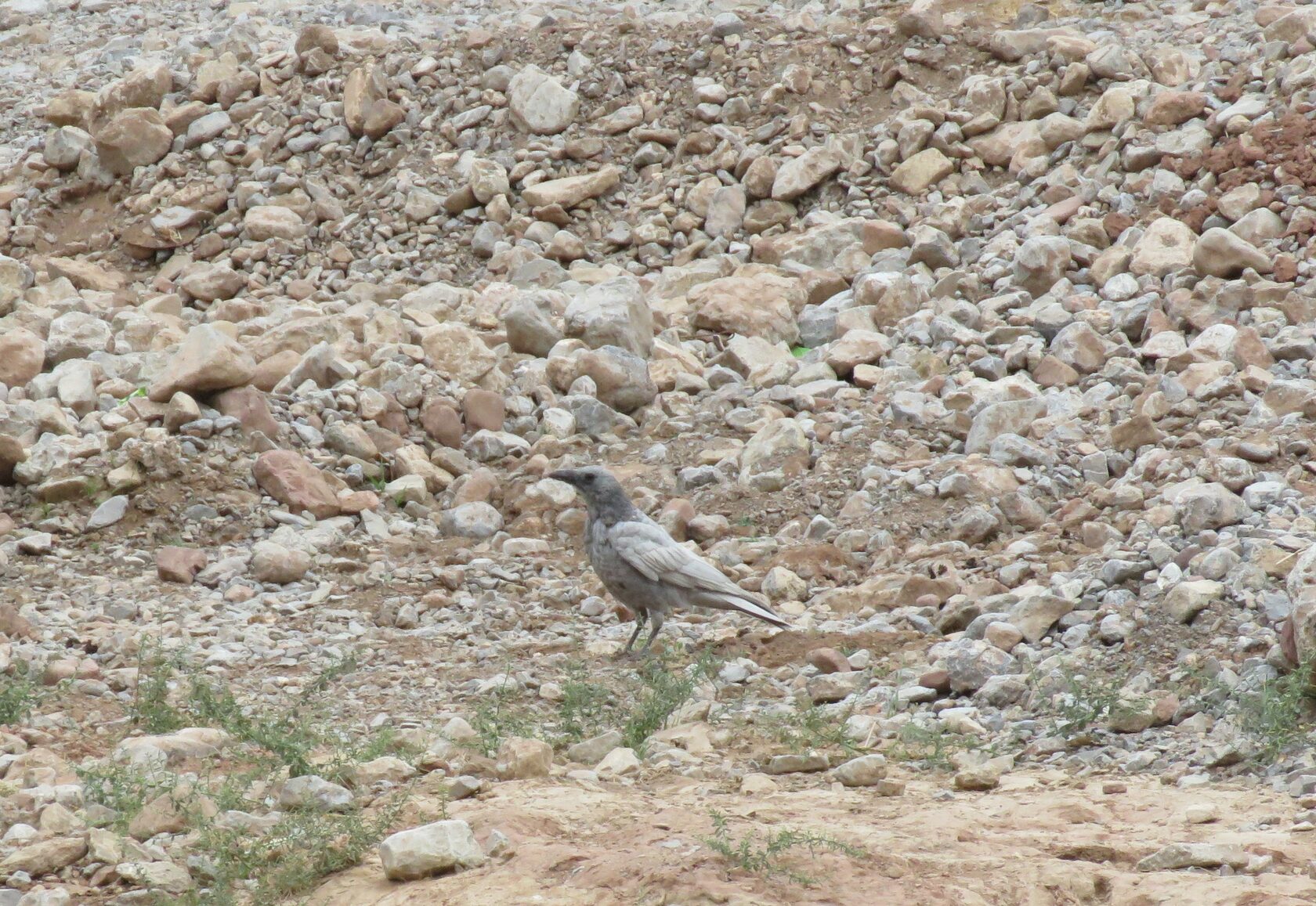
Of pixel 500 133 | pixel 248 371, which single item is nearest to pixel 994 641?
pixel 248 371

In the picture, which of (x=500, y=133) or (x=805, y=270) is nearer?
(x=805, y=270)

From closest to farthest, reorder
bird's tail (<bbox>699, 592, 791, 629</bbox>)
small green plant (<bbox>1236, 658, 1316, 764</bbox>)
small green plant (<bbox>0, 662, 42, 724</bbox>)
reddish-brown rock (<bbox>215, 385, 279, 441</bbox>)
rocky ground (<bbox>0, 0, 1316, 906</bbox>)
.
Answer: rocky ground (<bbox>0, 0, 1316, 906</bbox>) < small green plant (<bbox>1236, 658, 1316, 764</bbox>) < small green plant (<bbox>0, 662, 42, 724</bbox>) < bird's tail (<bbox>699, 592, 791, 629</bbox>) < reddish-brown rock (<bbox>215, 385, 279, 441</bbox>)

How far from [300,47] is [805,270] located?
5749mm

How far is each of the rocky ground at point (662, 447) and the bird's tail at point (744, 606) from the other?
0.21m

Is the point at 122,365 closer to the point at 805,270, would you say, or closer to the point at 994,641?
the point at 805,270

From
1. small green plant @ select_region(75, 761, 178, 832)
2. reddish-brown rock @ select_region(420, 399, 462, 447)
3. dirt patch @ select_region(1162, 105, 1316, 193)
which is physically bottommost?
reddish-brown rock @ select_region(420, 399, 462, 447)

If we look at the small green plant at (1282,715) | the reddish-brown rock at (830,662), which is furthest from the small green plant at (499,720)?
the small green plant at (1282,715)

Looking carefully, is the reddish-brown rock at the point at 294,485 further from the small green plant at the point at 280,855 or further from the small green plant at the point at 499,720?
the small green plant at the point at 280,855

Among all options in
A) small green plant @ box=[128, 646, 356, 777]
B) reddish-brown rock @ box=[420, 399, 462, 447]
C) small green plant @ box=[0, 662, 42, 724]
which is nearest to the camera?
small green plant @ box=[128, 646, 356, 777]

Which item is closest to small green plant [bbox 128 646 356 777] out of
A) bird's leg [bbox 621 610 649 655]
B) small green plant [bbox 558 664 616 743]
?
small green plant [bbox 558 664 616 743]

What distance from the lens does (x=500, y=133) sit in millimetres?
13258

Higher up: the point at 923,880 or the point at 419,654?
the point at 923,880

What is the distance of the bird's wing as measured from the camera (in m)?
6.84

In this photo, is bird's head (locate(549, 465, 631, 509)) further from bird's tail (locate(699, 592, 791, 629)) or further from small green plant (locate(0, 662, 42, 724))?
small green plant (locate(0, 662, 42, 724))
